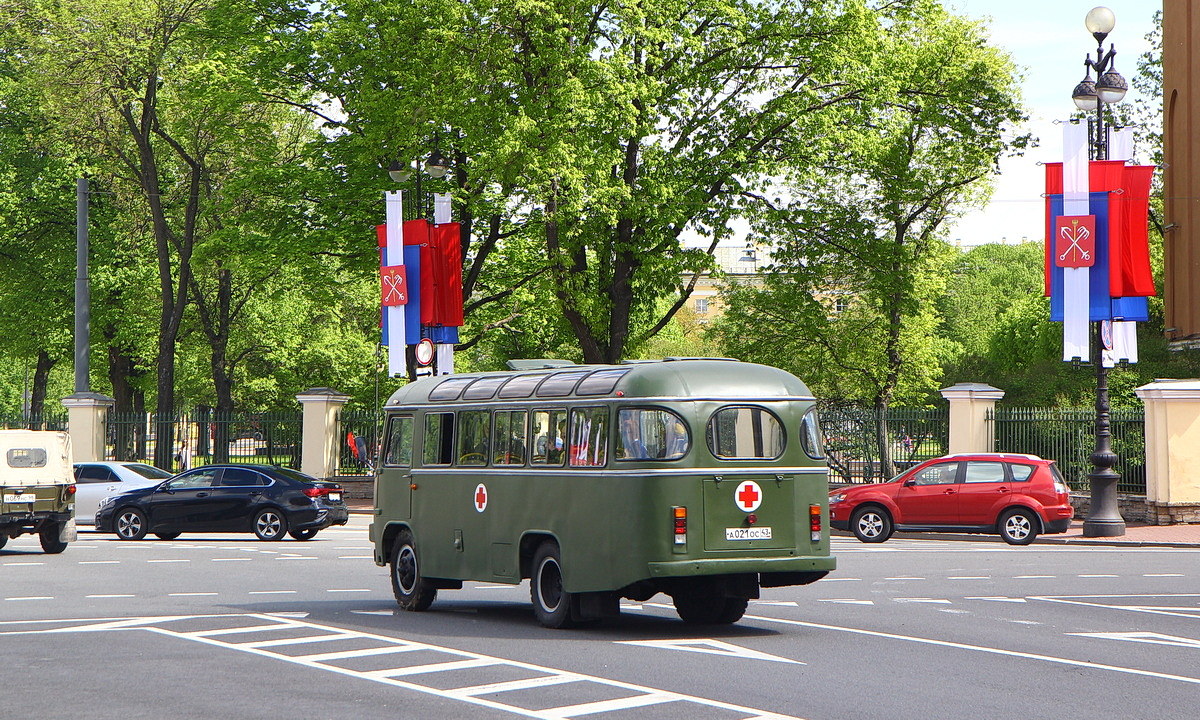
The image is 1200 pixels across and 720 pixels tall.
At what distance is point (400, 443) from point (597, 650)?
521 centimetres

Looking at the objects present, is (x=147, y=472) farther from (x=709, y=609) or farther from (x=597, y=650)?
(x=597, y=650)

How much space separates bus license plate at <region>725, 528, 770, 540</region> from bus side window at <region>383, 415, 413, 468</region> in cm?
450

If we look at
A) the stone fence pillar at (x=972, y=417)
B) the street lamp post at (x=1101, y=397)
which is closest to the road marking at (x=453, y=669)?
the street lamp post at (x=1101, y=397)

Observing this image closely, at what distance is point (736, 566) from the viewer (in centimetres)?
1311

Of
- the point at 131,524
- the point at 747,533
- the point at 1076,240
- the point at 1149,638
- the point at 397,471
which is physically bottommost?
the point at 1149,638

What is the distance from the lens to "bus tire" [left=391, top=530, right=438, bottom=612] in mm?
15773

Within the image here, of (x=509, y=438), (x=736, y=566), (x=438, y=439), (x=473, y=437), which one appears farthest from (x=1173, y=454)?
(x=736, y=566)

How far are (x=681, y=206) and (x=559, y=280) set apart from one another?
351 cm

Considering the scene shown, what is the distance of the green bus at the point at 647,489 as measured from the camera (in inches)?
516

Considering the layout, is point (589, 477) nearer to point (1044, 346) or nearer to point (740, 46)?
point (740, 46)

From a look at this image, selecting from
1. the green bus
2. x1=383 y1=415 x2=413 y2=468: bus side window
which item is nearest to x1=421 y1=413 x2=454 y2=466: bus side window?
x1=383 y1=415 x2=413 y2=468: bus side window

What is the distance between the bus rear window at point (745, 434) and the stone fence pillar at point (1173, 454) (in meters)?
19.2

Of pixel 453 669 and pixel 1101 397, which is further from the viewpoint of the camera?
pixel 1101 397

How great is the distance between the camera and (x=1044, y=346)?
7425 centimetres
